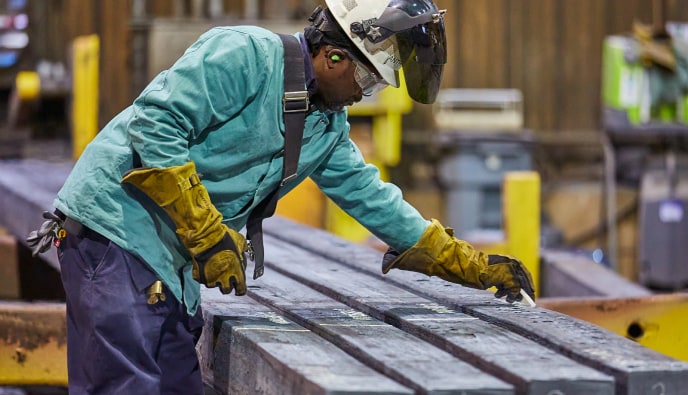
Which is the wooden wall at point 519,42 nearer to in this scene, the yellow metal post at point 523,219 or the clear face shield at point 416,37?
the yellow metal post at point 523,219

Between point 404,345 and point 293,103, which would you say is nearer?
point 404,345

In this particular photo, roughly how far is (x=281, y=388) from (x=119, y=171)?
2.73ft

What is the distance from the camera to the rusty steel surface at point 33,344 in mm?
4512

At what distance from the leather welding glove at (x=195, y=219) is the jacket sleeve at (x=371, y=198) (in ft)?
2.56

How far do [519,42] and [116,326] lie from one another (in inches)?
355

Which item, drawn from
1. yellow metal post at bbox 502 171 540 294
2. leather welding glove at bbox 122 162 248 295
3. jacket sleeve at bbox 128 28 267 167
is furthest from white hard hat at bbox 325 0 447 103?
yellow metal post at bbox 502 171 540 294

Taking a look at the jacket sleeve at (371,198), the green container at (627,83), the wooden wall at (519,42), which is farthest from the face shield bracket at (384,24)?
the wooden wall at (519,42)

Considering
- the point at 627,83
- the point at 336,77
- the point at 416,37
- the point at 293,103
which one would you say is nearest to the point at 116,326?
the point at 293,103

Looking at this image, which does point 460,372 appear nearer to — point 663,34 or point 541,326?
point 541,326

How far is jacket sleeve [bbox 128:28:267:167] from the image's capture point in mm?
3131

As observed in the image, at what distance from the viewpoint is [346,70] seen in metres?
3.41

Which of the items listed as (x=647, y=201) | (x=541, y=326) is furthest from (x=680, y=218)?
(x=541, y=326)

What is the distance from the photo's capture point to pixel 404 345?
3.00 metres

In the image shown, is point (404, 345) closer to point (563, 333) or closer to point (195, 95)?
point (563, 333)
